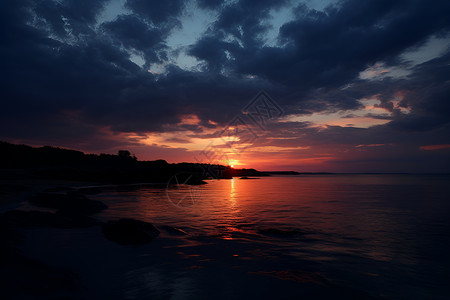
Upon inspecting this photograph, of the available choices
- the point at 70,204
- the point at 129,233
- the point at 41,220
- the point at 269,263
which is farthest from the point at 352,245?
the point at 70,204

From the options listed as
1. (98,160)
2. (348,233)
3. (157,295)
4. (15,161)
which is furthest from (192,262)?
(98,160)

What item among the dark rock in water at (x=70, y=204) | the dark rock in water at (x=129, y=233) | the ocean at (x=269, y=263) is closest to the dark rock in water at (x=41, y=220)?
the ocean at (x=269, y=263)

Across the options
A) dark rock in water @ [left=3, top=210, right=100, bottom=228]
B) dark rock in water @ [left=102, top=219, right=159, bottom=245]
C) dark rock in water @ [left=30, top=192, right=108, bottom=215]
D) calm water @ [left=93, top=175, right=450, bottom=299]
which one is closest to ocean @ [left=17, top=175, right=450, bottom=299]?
calm water @ [left=93, top=175, right=450, bottom=299]

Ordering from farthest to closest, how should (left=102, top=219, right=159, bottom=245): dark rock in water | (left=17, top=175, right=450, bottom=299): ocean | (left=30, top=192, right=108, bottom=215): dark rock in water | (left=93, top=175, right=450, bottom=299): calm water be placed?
1. (left=30, top=192, right=108, bottom=215): dark rock in water
2. (left=102, top=219, right=159, bottom=245): dark rock in water
3. (left=93, top=175, right=450, bottom=299): calm water
4. (left=17, top=175, right=450, bottom=299): ocean

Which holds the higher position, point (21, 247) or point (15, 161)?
point (15, 161)

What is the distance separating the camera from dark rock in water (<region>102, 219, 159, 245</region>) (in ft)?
39.5

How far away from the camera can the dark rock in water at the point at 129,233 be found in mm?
12031

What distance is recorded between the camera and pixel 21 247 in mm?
9969

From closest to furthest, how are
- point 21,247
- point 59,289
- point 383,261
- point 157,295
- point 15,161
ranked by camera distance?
1. point 59,289
2. point 157,295
3. point 21,247
4. point 383,261
5. point 15,161

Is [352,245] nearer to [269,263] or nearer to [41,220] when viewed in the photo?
[269,263]

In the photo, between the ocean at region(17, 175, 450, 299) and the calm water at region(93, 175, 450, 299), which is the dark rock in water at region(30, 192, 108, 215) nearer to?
the calm water at region(93, 175, 450, 299)

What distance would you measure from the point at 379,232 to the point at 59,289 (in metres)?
17.9

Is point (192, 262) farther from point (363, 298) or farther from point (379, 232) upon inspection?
point (379, 232)

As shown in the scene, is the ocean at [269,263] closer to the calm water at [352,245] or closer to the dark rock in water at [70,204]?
the calm water at [352,245]
